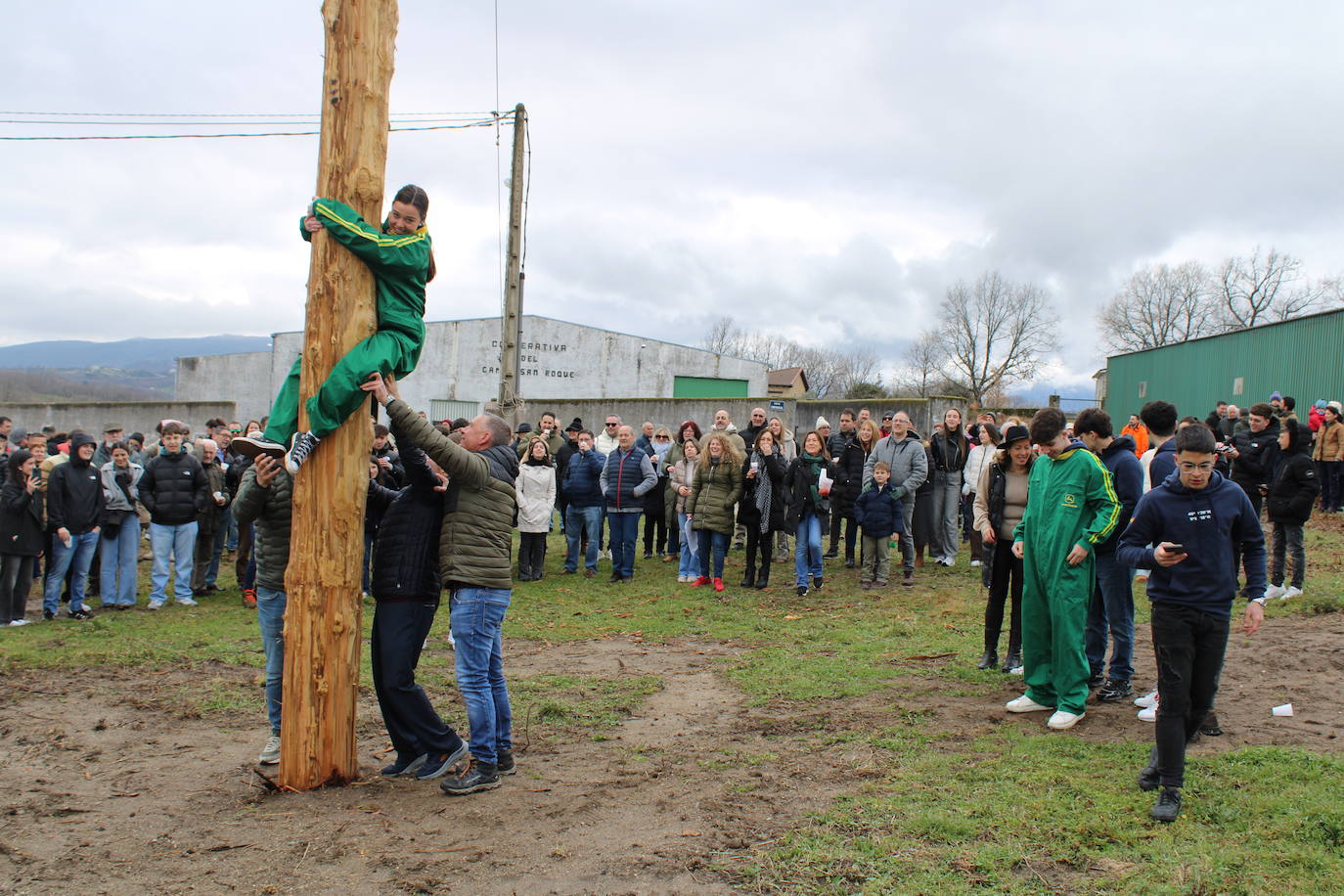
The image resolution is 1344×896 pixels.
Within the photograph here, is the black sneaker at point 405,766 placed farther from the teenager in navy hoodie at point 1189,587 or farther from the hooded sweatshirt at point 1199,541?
the hooded sweatshirt at point 1199,541

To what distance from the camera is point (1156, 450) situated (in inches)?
329

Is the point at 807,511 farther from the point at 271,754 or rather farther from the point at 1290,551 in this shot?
the point at 271,754

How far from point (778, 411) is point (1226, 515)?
1649 cm

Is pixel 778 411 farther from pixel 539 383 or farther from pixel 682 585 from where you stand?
pixel 539 383

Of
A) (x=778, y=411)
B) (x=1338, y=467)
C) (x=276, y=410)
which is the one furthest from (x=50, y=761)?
(x=1338, y=467)

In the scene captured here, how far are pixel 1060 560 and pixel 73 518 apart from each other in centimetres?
1040

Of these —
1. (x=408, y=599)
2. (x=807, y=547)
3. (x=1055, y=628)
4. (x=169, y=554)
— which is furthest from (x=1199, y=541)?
(x=169, y=554)

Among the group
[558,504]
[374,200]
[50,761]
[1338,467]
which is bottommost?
[50,761]

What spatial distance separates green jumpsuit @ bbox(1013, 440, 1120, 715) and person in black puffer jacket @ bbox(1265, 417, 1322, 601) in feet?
16.0

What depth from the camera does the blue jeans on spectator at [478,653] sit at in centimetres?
526

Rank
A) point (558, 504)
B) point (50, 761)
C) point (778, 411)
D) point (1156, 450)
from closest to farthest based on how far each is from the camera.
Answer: point (50, 761) → point (1156, 450) → point (558, 504) → point (778, 411)

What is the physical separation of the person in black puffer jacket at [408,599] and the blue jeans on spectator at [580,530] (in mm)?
8235

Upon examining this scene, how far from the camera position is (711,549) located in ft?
42.2

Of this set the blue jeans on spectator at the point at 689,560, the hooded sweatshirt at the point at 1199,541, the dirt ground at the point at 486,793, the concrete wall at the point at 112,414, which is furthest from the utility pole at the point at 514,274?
the concrete wall at the point at 112,414
